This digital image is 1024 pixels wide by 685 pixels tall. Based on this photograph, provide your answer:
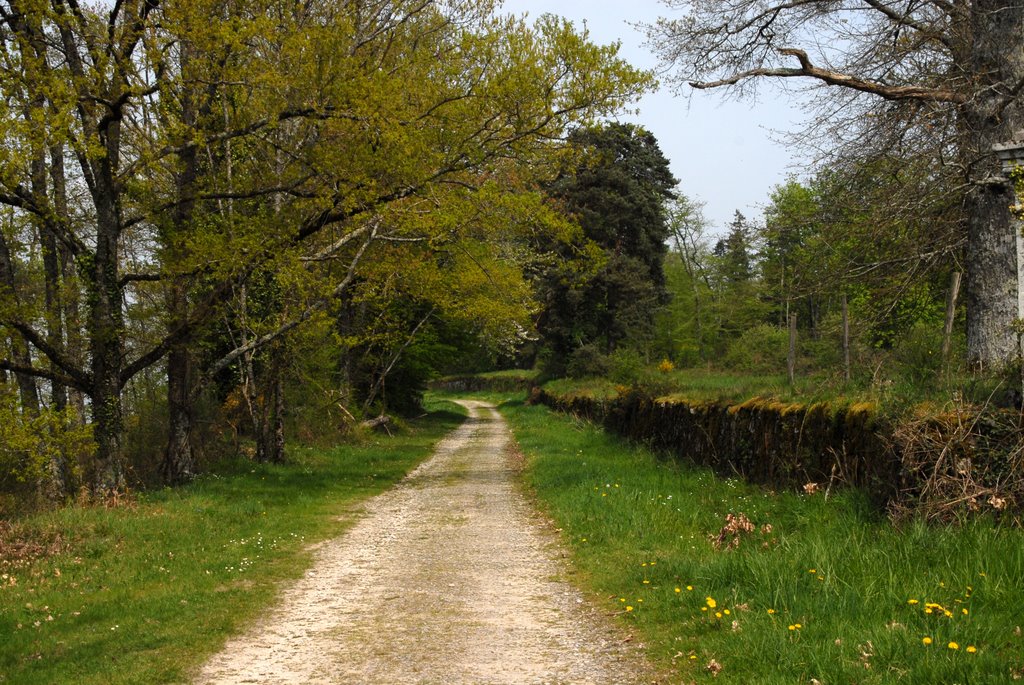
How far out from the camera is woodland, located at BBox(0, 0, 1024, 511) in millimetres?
10305

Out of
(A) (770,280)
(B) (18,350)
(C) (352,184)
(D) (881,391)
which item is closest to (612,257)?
(A) (770,280)

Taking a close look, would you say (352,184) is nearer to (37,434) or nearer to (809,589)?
(37,434)

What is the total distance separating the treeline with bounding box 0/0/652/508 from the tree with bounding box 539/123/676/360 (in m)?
22.9

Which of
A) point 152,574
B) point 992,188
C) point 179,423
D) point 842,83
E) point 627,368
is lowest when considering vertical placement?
point 152,574

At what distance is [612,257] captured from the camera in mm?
41406

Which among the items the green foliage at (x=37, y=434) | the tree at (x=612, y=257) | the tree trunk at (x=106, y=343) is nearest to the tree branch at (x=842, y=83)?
the tree trunk at (x=106, y=343)

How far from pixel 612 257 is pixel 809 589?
3632 cm

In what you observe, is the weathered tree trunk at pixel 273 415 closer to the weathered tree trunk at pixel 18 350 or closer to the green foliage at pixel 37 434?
the weathered tree trunk at pixel 18 350

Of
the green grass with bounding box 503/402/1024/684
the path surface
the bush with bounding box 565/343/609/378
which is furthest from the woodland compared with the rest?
the bush with bounding box 565/343/609/378

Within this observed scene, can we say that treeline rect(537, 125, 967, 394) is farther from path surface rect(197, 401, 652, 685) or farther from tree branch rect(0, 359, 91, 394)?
tree branch rect(0, 359, 91, 394)

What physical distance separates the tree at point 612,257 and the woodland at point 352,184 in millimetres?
20946

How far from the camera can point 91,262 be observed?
12555 mm

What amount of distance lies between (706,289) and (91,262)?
62.8 m

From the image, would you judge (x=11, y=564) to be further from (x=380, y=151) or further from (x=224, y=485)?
(x=380, y=151)
